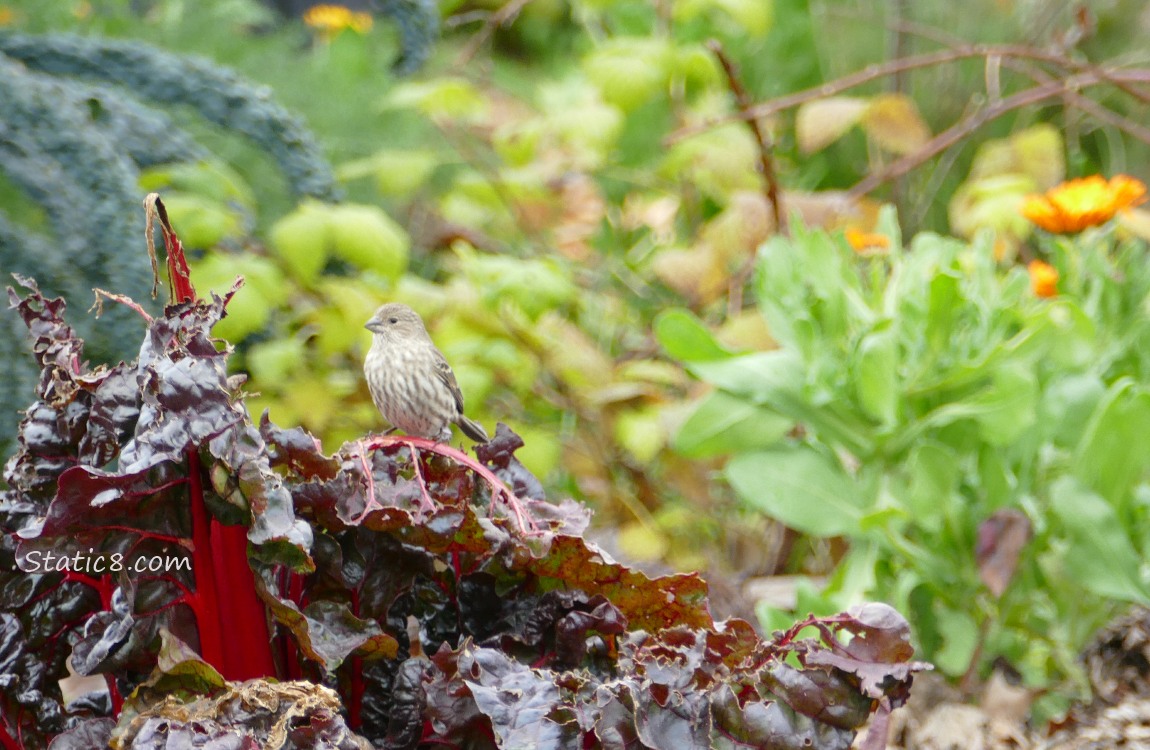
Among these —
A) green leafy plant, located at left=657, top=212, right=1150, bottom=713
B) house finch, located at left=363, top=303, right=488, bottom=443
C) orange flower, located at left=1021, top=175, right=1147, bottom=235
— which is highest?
orange flower, located at left=1021, top=175, right=1147, bottom=235

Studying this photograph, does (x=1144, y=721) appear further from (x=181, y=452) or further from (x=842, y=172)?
(x=842, y=172)

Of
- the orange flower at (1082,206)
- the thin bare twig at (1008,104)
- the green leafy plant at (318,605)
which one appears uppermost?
the thin bare twig at (1008,104)

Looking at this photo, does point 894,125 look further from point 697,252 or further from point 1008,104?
point 697,252

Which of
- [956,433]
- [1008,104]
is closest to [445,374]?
[956,433]

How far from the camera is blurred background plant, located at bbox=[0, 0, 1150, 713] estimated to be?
8.01ft

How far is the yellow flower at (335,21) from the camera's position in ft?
18.7

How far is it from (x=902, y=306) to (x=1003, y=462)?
410 mm

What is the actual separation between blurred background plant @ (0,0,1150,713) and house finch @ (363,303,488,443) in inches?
12.9

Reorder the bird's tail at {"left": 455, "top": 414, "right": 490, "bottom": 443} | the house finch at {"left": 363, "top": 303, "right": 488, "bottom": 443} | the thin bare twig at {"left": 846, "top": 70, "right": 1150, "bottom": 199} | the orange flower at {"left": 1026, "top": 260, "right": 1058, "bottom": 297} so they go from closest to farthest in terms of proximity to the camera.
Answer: the house finch at {"left": 363, "top": 303, "right": 488, "bottom": 443} → the bird's tail at {"left": 455, "top": 414, "right": 490, "bottom": 443} → the orange flower at {"left": 1026, "top": 260, "right": 1058, "bottom": 297} → the thin bare twig at {"left": 846, "top": 70, "right": 1150, "bottom": 199}

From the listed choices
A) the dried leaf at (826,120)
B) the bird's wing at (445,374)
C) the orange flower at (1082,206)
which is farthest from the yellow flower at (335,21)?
the bird's wing at (445,374)

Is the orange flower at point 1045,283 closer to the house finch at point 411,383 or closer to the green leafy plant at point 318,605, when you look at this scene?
the house finch at point 411,383

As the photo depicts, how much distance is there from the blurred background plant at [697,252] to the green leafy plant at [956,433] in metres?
0.01

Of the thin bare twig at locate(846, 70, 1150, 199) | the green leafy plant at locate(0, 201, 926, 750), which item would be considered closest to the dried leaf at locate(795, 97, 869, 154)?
the thin bare twig at locate(846, 70, 1150, 199)

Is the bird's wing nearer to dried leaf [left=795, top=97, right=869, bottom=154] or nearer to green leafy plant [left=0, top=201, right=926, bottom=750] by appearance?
green leafy plant [left=0, top=201, right=926, bottom=750]
